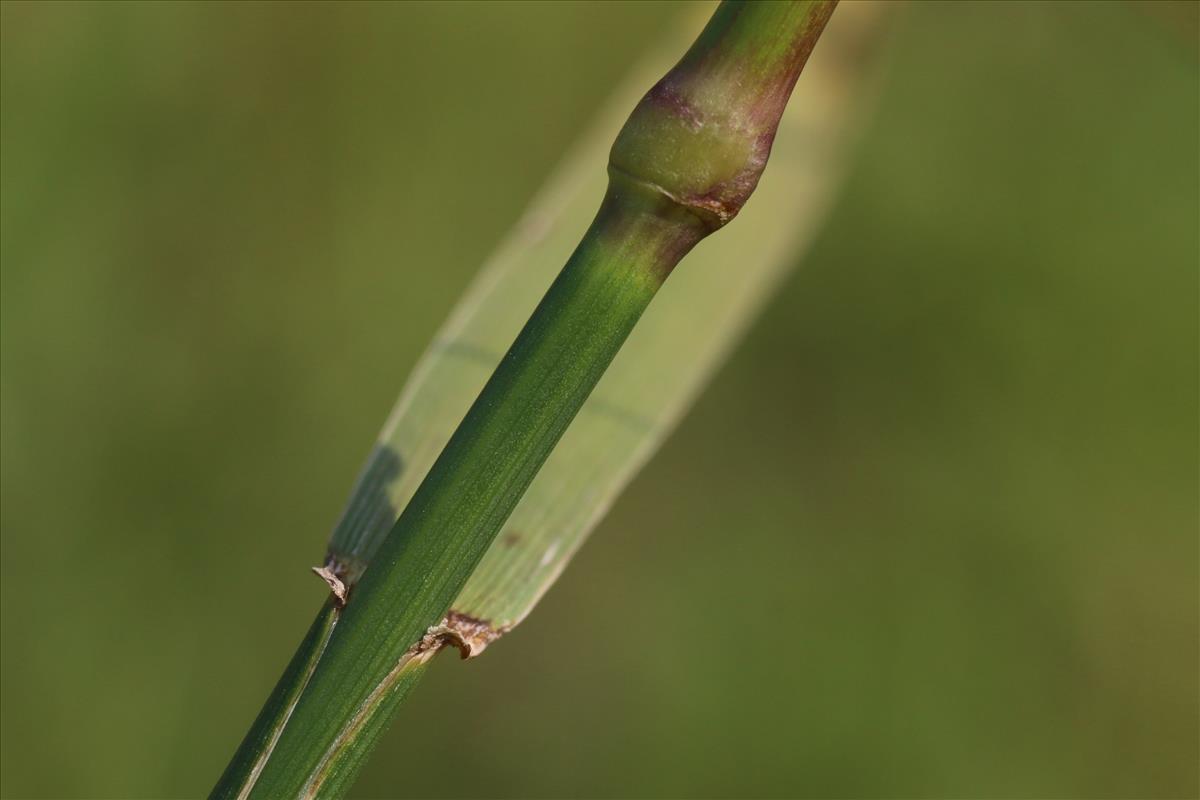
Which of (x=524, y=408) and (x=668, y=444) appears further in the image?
(x=668, y=444)

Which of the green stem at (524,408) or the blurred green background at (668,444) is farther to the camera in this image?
the blurred green background at (668,444)

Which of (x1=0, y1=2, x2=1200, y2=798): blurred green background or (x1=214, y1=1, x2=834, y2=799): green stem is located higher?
(x1=214, y1=1, x2=834, y2=799): green stem

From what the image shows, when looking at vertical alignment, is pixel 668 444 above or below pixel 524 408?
below

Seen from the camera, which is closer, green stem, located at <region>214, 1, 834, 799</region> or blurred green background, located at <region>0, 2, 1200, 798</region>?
green stem, located at <region>214, 1, 834, 799</region>

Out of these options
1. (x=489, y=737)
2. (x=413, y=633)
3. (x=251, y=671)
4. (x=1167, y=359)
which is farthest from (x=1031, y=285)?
(x=413, y=633)

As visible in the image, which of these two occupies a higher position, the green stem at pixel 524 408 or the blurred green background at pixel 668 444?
the green stem at pixel 524 408
